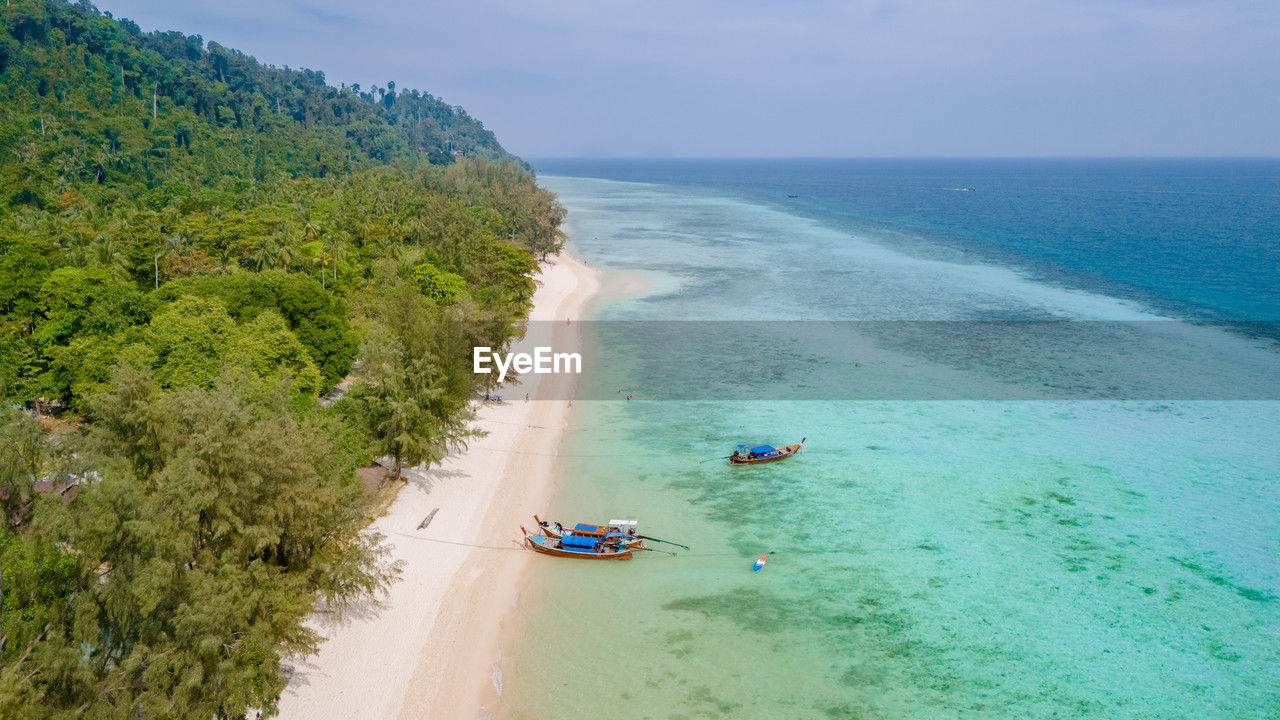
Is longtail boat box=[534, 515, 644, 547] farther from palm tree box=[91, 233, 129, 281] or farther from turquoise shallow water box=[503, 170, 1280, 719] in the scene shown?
palm tree box=[91, 233, 129, 281]

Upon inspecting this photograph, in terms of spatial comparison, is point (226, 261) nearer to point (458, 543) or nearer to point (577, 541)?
point (458, 543)

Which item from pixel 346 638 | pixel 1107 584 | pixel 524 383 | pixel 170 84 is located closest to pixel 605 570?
pixel 346 638

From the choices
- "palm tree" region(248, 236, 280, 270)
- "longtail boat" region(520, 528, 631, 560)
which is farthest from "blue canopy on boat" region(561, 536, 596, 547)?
"palm tree" region(248, 236, 280, 270)

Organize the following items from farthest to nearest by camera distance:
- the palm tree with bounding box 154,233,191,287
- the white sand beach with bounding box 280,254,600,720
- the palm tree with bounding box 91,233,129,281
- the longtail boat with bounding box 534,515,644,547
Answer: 1. the palm tree with bounding box 154,233,191,287
2. the palm tree with bounding box 91,233,129,281
3. the longtail boat with bounding box 534,515,644,547
4. the white sand beach with bounding box 280,254,600,720

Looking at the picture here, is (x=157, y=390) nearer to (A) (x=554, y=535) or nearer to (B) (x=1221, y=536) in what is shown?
(A) (x=554, y=535)

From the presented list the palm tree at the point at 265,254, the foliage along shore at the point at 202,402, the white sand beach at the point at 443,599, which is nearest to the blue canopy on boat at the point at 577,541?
the white sand beach at the point at 443,599

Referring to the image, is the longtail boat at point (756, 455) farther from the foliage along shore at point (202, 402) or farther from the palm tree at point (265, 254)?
the palm tree at point (265, 254)
